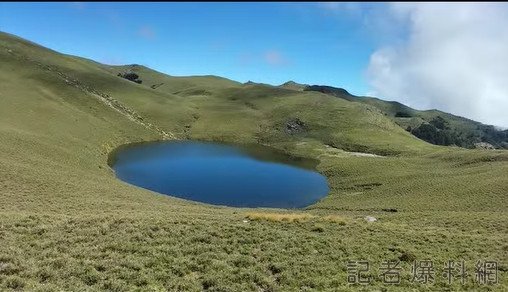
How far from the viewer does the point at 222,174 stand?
76312 millimetres

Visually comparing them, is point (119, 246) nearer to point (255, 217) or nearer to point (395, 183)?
point (255, 217)

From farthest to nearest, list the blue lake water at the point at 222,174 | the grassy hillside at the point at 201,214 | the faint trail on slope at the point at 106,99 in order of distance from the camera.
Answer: the faint trail on slope at the point at 106,99 → the blue lake water at the point at 222,174 → the grassy hillside at the point at 201,214

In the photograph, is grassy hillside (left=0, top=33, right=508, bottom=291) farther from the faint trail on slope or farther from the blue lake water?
the blue lake water

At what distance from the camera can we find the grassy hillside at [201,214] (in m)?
17.6

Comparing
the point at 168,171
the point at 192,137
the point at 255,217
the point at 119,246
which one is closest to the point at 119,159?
the point at 168,171

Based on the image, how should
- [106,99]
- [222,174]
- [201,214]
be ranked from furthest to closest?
1. [106,99]
2. [222,174]
3. [201,214]

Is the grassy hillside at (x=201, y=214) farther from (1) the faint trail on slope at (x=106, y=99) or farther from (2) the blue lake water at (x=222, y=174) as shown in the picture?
(2) the blue lake water at (x=222, y=174)

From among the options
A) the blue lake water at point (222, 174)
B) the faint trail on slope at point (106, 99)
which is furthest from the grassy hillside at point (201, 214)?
the blue lake water at point (222, 174)

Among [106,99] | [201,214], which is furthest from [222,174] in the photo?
[106,99]

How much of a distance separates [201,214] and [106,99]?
10635 centimetres

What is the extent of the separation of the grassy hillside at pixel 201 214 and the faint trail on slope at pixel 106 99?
2.60ft

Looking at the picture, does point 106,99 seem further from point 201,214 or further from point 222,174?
point 201,214

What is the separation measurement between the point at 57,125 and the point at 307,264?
79.1 metres

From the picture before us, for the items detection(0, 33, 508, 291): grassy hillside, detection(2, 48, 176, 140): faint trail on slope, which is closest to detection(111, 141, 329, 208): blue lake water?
detection(0, 33, 508, 291): grassy hillside
